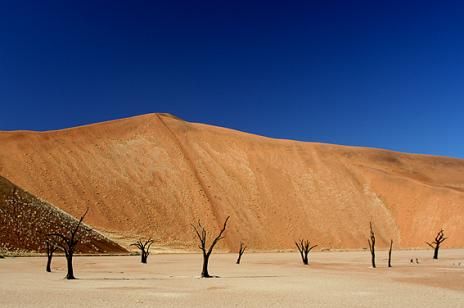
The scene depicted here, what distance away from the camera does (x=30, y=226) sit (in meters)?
49.9

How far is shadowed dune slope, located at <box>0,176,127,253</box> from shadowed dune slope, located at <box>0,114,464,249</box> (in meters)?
12.1

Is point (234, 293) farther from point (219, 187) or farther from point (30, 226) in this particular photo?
point (219, 187)

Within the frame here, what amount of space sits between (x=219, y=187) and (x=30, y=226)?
37.2m

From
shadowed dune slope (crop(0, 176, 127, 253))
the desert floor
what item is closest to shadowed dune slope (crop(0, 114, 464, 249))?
shadowed dune slope (crop(0, 176, 127, 253))

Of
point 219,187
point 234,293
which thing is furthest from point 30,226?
point 219,187

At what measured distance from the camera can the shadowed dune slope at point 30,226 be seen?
48094 mm

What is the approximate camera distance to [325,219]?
79.9 m

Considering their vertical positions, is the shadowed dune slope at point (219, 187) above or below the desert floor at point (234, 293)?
above

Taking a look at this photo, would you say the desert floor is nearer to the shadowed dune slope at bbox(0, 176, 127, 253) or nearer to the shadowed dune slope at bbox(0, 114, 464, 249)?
the shadowed dune slope at bbox(0, 176, 127, 253)

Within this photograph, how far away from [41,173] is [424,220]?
56.4m

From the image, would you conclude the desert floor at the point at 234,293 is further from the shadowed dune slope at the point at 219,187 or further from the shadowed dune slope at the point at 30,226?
the shadowed dune slope at the point at 219,187

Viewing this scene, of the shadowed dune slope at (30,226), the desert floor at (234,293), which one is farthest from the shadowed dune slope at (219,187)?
the desert floor at (234,293)

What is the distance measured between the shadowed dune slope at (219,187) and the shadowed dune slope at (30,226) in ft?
39.7

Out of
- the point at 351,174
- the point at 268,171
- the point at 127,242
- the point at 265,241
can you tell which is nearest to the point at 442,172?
the point at 351,174
